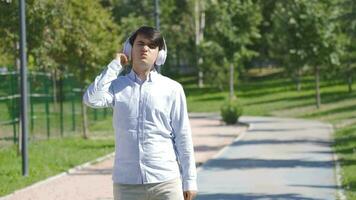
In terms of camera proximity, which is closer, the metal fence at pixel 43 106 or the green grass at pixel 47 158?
the green grass at pixel 47 158

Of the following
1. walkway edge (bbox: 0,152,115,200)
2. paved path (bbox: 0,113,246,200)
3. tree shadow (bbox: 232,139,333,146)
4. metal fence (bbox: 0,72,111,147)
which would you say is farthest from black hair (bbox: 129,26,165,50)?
tree shadow (bbox: 232,139,333,146)

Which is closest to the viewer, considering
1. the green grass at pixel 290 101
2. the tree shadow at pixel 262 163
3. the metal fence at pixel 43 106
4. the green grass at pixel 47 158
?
the green grass at pixel 47 158

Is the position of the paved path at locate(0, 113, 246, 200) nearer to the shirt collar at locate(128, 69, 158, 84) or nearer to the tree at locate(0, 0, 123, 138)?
the tree at locate(0, 0, 123, 138)

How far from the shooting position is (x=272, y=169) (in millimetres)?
17797

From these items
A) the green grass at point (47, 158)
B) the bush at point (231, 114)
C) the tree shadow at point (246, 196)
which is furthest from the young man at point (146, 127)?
the bush at point (231, 114)

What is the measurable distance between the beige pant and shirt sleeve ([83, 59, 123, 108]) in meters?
0.49

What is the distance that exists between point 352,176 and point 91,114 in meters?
22.9

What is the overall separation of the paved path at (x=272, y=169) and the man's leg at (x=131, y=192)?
776 centimetres

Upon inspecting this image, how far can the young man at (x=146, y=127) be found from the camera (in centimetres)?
540

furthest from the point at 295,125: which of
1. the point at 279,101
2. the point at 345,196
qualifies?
the point at 345,196

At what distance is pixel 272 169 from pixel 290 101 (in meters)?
30.6

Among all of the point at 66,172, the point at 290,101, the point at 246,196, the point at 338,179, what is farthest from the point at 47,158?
the point at 290,101

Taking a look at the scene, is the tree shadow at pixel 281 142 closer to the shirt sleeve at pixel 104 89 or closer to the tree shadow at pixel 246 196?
the tree shadow at pixel 246 196

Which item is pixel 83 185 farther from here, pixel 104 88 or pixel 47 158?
pixel 104 88
